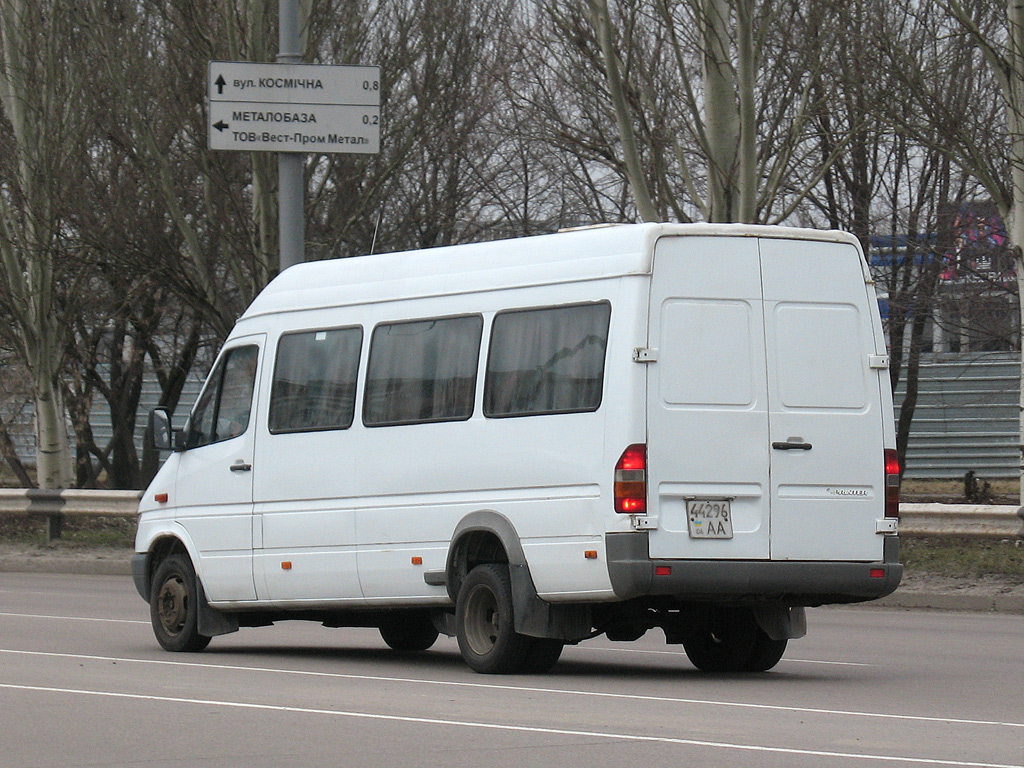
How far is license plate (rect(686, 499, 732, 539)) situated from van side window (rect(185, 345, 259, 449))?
368 cm

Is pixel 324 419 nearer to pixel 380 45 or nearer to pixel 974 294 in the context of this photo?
pixel 380 45

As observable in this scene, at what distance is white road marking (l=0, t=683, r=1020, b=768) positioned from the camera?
24.1ft

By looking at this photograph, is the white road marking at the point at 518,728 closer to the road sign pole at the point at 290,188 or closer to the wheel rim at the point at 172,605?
the wheel rim at the point at 172,605

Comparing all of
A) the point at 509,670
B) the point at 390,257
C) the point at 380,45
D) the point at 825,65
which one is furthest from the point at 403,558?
the point at 380,45

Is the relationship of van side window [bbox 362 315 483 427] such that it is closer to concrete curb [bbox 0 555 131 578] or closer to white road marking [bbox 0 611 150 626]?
white road marking [bbox 0 611 150 626]

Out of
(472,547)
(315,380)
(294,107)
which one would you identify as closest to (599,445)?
(472,547)

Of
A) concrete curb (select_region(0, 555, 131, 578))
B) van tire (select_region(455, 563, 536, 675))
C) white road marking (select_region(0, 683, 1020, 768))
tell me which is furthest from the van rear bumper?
concrete curb (select_region(0, 555, 131, 578))

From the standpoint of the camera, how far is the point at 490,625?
11.2 meters

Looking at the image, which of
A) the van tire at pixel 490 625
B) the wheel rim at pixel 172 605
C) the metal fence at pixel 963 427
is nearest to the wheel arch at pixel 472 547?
the van tire at pixel 490 625

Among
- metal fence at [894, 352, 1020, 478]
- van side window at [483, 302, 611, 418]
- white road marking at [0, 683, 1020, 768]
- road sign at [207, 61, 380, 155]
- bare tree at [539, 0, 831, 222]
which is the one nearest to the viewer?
white road marking at [0, 683, 1020, 768]

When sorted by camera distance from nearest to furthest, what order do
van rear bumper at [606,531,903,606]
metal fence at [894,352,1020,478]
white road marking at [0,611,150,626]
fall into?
1. van rear bumper at [606,531,903,606]
2. white road marking at [0,611,150,626]
3. metal fence at [894,352,1020,478]

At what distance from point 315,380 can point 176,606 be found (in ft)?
6.27

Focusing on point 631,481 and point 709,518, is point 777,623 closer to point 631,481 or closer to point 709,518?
point 709,518

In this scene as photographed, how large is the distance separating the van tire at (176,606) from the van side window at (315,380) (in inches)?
49.3
